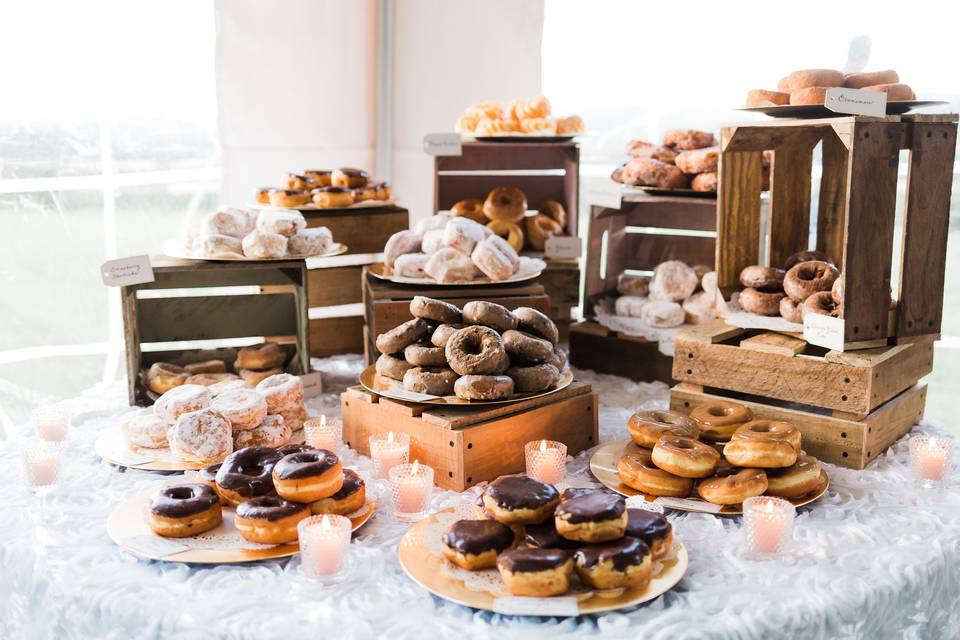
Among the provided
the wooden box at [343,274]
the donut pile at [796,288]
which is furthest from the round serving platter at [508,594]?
the wooden box at [343,274]

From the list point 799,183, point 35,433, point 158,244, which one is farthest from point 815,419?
point 158,244

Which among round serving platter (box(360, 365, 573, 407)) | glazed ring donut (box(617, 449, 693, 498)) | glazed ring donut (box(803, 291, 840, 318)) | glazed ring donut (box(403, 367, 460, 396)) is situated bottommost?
glazed ring donut (box(617, 449, 693, 498))

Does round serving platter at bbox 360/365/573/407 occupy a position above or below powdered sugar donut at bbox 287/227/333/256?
below

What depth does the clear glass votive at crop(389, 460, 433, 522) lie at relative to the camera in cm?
201

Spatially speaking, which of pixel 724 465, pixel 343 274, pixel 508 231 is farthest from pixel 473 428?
pixel 508 231

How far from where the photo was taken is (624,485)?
219 centimetres

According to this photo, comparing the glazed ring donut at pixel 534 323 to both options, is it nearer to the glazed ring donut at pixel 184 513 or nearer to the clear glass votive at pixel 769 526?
the clear glass votive at pixel 769 526

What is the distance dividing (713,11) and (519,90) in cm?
119

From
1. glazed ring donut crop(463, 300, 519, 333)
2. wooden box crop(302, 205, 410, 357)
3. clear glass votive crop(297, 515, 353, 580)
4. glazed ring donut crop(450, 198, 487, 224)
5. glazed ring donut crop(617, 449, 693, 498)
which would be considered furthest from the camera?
glazed ring donut crop(450, 198, 487, 224)

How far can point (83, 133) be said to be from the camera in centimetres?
499

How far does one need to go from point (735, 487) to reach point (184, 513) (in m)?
1.23

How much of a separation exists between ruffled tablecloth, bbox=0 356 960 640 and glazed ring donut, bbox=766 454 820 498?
0.06 meters

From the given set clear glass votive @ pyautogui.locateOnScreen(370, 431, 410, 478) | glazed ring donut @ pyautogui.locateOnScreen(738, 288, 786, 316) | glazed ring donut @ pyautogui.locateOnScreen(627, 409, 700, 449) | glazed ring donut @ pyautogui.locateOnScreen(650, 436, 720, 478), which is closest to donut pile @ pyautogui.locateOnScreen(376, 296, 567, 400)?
clear glass votive @ pyautogui.locateOnScreen(370, 431, 410, 478)

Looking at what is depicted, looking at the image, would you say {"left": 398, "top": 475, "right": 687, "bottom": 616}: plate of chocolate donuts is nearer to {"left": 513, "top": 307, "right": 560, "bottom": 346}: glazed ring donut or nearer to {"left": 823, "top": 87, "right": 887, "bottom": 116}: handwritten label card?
{"left": 513, "top": 307, "right": 560, "bottom": 346}: glazed ring donut
